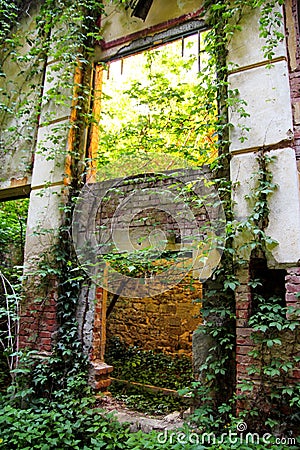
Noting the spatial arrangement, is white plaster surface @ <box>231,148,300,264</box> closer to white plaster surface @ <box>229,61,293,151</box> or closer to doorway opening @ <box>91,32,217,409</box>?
white plaster surface @ <box>229,61,293,151</box>

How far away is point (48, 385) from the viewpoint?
376 centimetres

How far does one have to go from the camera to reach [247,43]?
11.2 feet

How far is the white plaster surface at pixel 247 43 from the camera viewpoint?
132 inches

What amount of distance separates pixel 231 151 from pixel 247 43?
1107 mm

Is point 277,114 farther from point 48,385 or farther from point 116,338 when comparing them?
point 116,338

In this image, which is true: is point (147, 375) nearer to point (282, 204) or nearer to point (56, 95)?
point (282, 204)

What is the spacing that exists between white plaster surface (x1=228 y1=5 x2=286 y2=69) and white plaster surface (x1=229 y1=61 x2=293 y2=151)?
5.0 inches

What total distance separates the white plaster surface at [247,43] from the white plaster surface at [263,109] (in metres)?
0.13

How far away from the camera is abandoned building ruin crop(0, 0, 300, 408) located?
9.68ft

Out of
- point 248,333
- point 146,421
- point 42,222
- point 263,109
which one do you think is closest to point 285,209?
point 263,109

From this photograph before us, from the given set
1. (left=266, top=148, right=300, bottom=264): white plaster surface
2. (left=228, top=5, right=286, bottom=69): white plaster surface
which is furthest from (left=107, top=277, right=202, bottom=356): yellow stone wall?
(left=228, top=5, right=286, bottom=69): white plaster surface

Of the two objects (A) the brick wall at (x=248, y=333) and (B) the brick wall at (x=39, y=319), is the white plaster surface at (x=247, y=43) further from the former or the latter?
(B) the brick wall at (x=39, y=319)

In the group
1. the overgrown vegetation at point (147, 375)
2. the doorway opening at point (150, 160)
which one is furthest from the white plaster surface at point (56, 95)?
the overgrown vegetation at point (147, 375)

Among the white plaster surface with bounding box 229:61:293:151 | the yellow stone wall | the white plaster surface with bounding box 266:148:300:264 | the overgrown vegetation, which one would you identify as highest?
the white plaster surface with bounding box 229:61:293:151
